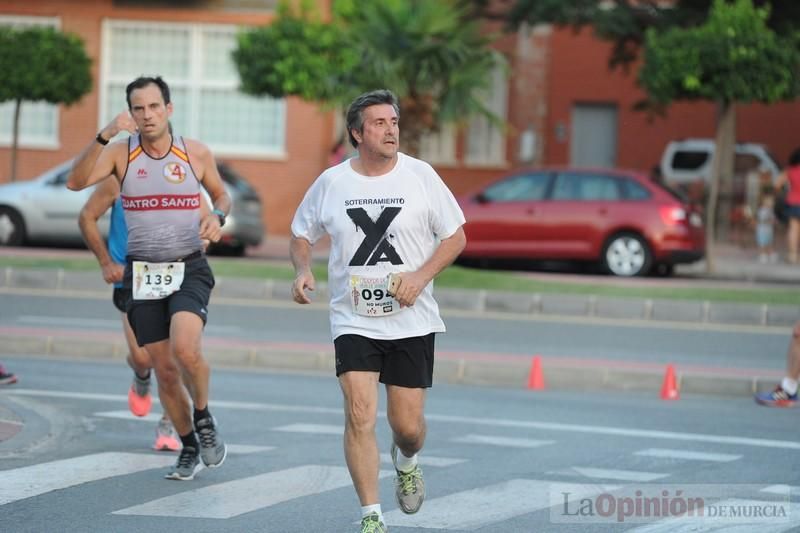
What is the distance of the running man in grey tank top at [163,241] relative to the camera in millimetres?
8516

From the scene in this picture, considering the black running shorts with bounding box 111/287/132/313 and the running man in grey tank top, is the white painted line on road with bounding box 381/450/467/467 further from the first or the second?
the black running shorts with bounding box 111/287/132/313

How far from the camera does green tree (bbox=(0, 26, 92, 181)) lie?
92.9 feet

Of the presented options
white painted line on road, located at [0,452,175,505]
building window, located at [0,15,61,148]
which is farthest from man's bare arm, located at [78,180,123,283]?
building window, located at [0,15,61,148]

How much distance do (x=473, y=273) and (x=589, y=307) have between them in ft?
8.22

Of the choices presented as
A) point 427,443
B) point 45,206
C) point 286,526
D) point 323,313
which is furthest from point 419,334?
point 45,206

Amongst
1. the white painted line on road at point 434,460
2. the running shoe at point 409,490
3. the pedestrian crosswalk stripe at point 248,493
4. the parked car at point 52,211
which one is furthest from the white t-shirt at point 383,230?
the parked car at point 52,211

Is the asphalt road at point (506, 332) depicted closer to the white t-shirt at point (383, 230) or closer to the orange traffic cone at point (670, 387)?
the orange traffic cone at point (670, 387)

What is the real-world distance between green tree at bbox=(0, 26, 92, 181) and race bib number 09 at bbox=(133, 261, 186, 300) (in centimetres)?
2045

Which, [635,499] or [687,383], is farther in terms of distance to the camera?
[687,383]

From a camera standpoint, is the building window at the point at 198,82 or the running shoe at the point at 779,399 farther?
the building window at the point at 198,82

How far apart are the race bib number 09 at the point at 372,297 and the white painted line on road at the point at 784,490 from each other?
249cm

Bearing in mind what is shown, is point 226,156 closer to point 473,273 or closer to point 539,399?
point 473,273

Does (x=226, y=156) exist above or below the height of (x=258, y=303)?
above

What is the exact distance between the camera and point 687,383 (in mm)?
13617
